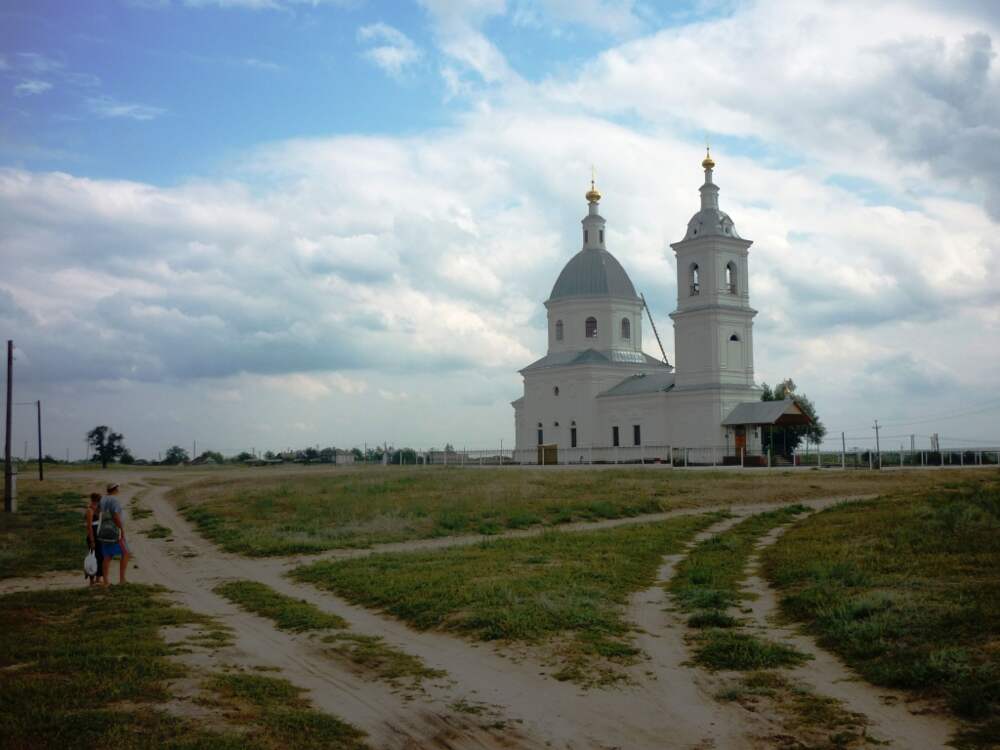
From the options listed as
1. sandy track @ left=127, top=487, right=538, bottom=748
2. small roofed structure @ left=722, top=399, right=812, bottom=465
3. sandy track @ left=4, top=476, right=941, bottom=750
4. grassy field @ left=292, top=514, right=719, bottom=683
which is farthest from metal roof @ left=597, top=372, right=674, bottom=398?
sandy track @ left=4, top=476, right=941, bottom=750

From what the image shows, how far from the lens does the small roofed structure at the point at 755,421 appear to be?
159ft

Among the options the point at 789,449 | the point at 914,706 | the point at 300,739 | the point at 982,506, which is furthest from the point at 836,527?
the point at 789,449

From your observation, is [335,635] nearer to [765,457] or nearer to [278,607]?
[278,607]

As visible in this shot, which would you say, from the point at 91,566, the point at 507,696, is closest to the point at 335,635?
the point at 507,696

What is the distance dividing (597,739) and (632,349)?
5479cm

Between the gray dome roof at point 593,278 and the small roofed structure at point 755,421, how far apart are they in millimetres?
12811

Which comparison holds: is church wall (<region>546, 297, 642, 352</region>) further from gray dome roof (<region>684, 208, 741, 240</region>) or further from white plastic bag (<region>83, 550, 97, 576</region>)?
white plastic bag (<region>83, 550, 97, 576</region>)

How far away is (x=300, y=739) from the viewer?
697 centimetres

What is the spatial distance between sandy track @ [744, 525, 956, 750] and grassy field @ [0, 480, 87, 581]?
13.0m

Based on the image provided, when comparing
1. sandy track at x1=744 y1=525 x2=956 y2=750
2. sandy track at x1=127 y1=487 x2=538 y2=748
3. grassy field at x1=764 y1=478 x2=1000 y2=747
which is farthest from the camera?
grassy field at x1=764 y1=478 x2=1000 y2=747

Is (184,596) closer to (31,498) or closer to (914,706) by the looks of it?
(914,706)

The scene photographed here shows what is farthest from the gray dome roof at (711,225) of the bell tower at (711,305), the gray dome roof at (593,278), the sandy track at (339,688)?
the sandy track at (339,688)

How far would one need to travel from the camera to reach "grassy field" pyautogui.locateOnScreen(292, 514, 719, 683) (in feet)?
34.3

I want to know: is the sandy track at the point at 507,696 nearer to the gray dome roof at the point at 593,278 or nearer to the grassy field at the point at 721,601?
the grassy field at the point at 721,601
